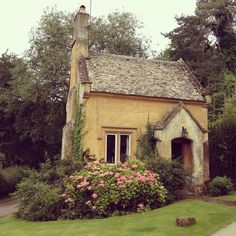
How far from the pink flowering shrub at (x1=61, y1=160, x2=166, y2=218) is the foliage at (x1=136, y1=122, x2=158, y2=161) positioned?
432 cm

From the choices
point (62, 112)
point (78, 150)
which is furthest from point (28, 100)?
point (78, 150)

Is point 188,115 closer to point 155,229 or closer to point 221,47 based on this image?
point 155,229

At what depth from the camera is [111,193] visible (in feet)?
A: 51.7

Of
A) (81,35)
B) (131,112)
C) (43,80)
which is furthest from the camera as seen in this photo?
(43,80)

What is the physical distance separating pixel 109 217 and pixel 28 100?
85.1 ft

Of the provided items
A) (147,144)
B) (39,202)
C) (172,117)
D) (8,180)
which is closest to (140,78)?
(172,117)

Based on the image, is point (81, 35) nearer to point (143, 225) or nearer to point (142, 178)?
point (142, 178)

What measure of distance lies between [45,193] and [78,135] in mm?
5764

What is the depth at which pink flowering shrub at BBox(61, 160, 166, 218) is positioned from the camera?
15656 millimetres

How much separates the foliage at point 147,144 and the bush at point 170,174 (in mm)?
2510

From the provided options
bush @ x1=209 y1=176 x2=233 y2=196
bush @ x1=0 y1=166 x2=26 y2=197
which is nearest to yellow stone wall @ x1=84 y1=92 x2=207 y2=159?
bush @ x1=209 y1=176 x2=233 y2=196

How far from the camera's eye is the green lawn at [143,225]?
11602 millimetres

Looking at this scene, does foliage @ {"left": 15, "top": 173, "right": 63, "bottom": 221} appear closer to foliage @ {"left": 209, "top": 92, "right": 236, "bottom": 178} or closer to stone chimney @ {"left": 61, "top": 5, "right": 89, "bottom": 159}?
stone chimney @ {"left": 61, "top": 5, "right": 89, "bottom": 159}

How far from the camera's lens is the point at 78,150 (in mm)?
21766
